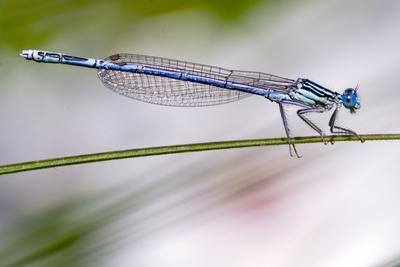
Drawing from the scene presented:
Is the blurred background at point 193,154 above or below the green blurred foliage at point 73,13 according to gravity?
below

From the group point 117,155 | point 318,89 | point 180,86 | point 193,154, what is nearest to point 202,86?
point 180,86

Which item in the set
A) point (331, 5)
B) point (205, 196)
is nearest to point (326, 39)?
point (331, 5)

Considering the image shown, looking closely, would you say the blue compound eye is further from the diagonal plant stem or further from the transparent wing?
the diagonal plant stem

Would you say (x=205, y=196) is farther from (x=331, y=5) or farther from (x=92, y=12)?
(x=331, y=5)

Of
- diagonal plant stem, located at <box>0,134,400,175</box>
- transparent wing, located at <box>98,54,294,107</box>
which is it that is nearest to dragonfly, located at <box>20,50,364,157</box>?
transparent wing, located at <box>98,54,294,107</box>

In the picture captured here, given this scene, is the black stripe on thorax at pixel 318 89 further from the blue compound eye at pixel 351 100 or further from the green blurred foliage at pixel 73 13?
the green blurred foliage at pixel 73 13

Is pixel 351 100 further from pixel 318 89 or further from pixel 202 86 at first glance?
pixel 202 86

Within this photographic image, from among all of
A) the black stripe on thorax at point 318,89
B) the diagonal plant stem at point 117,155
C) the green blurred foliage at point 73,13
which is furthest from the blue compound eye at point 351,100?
the diagonal plant stem at point 117,155
